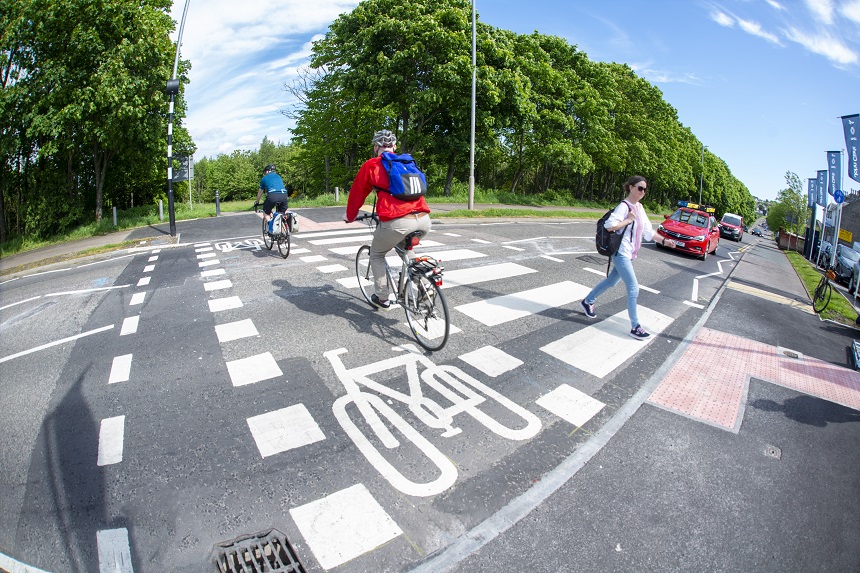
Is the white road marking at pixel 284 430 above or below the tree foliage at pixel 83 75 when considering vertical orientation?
below

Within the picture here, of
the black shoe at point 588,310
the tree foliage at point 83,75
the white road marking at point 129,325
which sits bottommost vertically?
the white road marking at point 129,325

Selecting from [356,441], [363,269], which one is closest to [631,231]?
[363,269]

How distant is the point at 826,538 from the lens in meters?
2.72

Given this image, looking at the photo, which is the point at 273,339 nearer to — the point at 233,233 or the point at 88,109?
the point at 233,233

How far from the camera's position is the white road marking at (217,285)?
286 inches

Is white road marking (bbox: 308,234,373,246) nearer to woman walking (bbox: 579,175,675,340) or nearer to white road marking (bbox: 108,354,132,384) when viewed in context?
white road marking (bbox: 108,354,132,384)

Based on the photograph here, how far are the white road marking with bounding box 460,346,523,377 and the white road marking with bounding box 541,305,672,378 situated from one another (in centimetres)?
55

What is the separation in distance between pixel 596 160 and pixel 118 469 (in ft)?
161

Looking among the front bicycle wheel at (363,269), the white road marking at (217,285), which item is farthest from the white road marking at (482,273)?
the white road marking at (217,285)

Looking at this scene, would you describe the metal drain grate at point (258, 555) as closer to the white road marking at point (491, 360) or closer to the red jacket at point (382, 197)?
the white road marking at point (491, 360)

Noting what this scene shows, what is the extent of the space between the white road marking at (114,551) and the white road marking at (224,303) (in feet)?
13.1

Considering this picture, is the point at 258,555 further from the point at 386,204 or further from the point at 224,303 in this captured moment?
the point at 224,303

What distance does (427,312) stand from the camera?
16.2 feet

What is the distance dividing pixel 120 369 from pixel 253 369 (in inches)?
51.7
